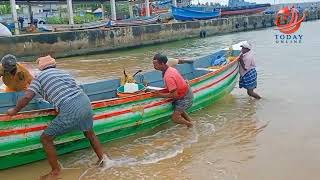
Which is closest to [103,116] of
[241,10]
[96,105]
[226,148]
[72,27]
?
[96,105]

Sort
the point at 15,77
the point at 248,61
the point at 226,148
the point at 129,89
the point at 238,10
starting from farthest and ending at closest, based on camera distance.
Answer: the point at 238,10 < the point at 248,61 < the point at 129,89 < the point at 226,148 < the point at 15,77

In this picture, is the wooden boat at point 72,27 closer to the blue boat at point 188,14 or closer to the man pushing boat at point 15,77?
the blue boat at point 188,14

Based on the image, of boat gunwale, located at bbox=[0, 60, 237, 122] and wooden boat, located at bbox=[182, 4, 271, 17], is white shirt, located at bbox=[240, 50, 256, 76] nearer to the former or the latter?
boat gunwale, located at bbox=[0, 60, 237, 122]

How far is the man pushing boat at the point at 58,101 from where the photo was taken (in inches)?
190

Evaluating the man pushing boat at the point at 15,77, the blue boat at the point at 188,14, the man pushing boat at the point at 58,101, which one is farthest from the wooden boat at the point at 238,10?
the man pushing boat at the point at 58,101

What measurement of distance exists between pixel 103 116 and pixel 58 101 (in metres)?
1.04

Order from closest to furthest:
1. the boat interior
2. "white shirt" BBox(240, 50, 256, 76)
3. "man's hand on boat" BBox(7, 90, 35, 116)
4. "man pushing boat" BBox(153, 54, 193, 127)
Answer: "man's hand on boat" BBox(7, 90, 35, 116)
the boat interior
"man pushing boat" BBox(153, 54, 193, 127)
"white shirt" BBox(240, 50, 256, 76)

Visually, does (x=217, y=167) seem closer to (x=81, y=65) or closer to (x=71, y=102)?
(x=71, y=102)

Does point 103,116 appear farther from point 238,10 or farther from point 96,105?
point 238,10

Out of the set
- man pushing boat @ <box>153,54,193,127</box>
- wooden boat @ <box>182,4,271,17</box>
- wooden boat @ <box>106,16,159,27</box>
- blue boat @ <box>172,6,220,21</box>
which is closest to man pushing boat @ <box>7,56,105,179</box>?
man pushing boat @ <box>153,54,193,127</box>

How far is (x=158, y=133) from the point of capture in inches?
275

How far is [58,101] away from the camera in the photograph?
16.0ft

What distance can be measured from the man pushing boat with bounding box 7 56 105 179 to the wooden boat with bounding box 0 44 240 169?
226 mm

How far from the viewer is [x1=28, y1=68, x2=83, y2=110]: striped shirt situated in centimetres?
481
